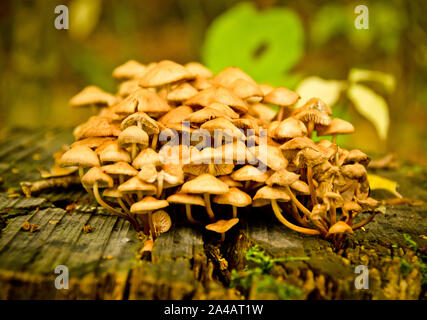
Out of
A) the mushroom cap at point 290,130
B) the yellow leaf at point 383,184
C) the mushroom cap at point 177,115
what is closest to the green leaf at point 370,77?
the yellow leaf at point 383,184

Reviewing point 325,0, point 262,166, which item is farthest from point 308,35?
point 262,166

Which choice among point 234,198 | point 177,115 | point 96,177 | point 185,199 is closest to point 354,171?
point 234,198

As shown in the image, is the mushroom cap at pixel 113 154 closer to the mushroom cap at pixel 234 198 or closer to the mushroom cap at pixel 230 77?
the mushroom cap at pixel 234 198

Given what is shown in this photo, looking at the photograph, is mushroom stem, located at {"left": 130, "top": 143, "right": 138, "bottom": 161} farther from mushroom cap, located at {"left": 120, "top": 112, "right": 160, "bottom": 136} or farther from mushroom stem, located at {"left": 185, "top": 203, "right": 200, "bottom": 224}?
mushroom stem, located at {"left": 185, "top": 203, "right": 200, "bottom": 224}

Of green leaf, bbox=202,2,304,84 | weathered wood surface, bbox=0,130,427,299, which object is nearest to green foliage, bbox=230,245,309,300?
weathered wood surface, bbox=0,130,427,299

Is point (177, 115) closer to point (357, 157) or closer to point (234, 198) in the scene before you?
point (234, 198)
